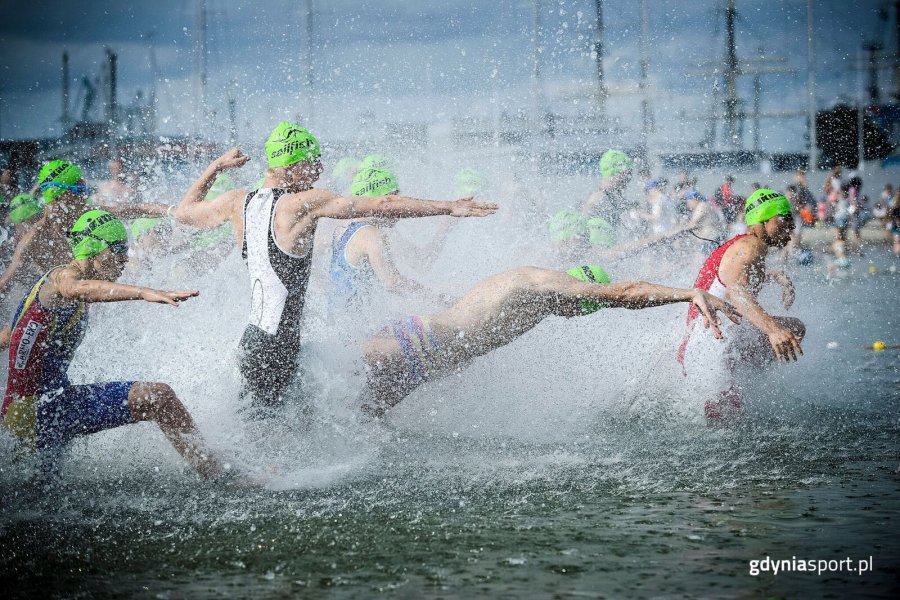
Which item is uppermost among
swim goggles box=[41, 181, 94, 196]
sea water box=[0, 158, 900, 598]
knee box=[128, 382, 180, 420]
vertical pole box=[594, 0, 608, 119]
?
vertical pole box=[594, 0, 608, 119]

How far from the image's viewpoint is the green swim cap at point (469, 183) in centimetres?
1113

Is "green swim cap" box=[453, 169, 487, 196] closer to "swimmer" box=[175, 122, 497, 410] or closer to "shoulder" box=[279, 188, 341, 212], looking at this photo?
"swimmer" box=[175, 122, 497, 410]

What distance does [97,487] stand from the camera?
17.0 feet

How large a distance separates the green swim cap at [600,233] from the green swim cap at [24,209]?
5.63 meters

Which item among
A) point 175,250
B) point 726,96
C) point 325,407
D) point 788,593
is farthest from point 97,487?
point 726,96

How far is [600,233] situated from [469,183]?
2.02 m

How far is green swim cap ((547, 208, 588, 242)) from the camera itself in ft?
30.1

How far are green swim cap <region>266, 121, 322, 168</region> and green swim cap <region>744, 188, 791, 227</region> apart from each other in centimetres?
312

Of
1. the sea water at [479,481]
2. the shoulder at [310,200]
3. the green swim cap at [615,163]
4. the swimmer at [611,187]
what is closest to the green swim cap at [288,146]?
the shoulder at [310,200]

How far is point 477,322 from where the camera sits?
5570mm

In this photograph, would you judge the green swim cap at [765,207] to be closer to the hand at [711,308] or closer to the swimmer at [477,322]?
the swimmer at [477,322]

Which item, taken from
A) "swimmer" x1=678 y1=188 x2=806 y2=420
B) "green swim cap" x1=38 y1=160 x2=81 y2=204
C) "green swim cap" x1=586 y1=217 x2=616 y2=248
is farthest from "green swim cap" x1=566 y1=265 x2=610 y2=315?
"green swim cap" x1=38 y1=160 x2=81 y2=204

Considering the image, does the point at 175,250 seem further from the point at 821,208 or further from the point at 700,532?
the point at 821,208

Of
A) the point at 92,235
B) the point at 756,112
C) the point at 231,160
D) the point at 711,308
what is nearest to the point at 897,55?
the point at 756,112
